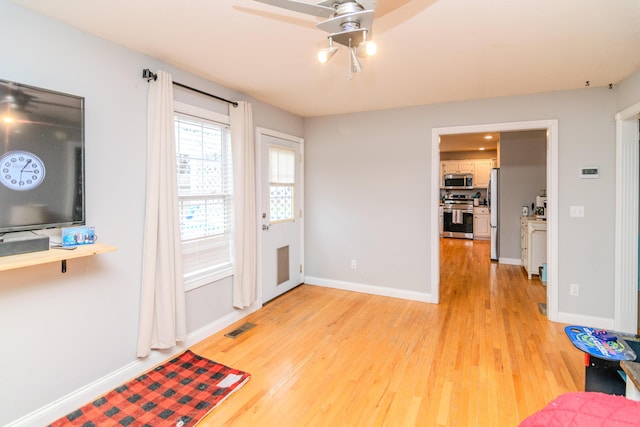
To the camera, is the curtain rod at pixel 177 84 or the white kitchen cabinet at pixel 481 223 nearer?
the curtain rod at pixel 177 84

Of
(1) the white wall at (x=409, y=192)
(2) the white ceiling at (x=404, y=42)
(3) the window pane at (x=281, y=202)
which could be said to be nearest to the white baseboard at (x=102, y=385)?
(3) the window pane at (x=281, y=202)

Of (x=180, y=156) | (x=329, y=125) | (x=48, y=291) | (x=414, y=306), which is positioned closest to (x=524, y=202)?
(x=414, y=306)

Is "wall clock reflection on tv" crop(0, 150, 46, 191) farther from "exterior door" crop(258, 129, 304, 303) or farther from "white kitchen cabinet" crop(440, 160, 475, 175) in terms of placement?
"white kitchen cabinet" crop(440, 160, 475, 175)

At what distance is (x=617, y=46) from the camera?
Result: 2.38 meters

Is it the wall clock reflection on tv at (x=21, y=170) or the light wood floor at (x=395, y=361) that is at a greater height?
the wall clock reflection on tv at (x=21, y=170)

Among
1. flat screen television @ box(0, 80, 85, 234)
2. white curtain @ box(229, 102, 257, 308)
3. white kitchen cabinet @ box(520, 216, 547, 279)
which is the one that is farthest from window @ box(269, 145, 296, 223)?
white kitchen cabinet @ box(520, 216, 547, 279)

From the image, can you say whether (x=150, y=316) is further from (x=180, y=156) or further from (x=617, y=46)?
(x=617, y=46)

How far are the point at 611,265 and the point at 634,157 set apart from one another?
110 cm

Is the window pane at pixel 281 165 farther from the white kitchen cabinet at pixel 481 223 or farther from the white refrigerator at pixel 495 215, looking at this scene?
the white kitchen cabinet at pixel 481 223

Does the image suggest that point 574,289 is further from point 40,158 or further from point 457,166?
point 457,166

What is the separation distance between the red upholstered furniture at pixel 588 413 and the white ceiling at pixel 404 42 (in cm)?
191

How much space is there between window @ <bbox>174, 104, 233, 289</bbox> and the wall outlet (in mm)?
3683

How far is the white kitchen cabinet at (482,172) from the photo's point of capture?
901 cm

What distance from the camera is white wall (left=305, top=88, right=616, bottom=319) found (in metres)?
3.33
